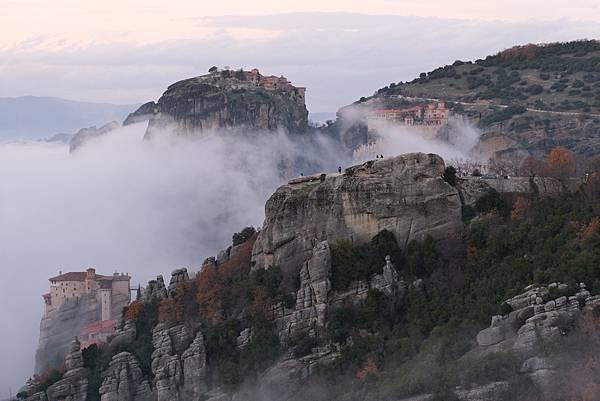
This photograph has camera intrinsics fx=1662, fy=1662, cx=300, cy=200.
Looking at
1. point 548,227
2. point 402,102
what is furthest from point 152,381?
point 402,102

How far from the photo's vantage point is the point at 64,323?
286 feet

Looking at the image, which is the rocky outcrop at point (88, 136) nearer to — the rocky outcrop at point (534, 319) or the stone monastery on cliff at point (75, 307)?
the stone monastery on cliff at point (75, 307)

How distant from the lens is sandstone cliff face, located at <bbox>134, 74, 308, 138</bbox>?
11612 centimetres

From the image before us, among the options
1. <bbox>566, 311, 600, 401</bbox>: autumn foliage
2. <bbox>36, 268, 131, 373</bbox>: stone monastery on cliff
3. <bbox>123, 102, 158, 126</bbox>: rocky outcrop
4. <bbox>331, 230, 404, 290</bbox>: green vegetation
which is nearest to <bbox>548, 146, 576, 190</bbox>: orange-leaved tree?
<bbox>331, 230, 404, 290</bbox>: green vegetation

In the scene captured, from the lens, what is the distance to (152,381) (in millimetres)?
63000

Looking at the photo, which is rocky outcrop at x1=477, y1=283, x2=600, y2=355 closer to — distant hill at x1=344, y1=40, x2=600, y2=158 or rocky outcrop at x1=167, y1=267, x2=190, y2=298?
rocky outcrop at x1=167, y1=267, x2=190, y2=298

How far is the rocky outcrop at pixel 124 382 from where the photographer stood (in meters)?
63.0

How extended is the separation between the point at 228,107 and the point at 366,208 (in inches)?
2259

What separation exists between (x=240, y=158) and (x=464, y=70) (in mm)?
16866

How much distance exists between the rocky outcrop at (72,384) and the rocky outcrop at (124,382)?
3.08 ft

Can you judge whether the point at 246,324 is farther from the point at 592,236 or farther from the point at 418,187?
the point at 592,236

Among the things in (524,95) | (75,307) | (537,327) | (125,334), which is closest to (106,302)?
(75,307)

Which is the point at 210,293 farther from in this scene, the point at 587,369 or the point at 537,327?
the point at 587,369

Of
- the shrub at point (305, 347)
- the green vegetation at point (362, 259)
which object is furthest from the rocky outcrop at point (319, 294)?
the shrub at point (305, 347)
